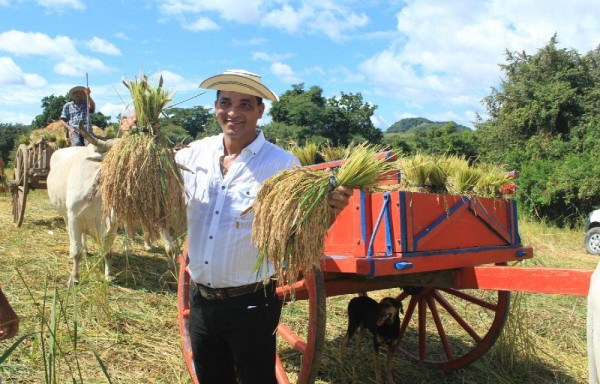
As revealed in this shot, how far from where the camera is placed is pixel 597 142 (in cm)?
1612

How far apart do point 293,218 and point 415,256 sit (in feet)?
4.31

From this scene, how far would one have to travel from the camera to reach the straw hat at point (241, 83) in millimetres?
2359

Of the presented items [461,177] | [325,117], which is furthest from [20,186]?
[325,117]

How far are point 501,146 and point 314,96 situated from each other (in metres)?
9.78

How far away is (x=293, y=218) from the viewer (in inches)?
80.6

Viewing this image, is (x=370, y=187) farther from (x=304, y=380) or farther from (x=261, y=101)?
(x=304, y=380)

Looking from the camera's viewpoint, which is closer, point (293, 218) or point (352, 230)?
point (293, 218)

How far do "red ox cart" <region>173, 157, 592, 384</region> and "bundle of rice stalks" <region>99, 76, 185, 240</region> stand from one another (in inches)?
32.6

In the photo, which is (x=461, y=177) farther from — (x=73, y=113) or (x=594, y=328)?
(x=73, y=113)

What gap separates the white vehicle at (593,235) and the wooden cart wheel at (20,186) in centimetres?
1050

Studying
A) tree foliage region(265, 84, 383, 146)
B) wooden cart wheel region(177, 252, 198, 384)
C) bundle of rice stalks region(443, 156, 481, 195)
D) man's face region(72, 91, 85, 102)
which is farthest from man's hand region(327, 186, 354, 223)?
tree foliage region(265, 84, 383, 146)

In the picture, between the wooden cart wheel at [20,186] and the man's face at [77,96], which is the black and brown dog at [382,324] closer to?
the man's face at [77,96]

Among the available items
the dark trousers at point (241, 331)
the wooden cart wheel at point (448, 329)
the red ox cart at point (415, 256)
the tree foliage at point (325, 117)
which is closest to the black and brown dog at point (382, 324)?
the red ox cart at point (415, 256)

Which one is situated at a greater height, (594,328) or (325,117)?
(325,117)
